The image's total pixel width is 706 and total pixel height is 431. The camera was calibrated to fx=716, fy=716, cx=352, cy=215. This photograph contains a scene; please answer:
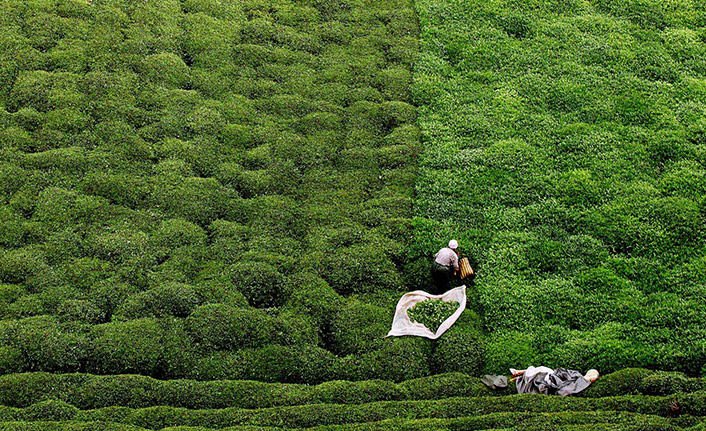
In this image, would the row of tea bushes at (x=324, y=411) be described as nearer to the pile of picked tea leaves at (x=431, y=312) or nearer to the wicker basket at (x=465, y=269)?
the pile of picked tea leaves at (x=431, y=312)

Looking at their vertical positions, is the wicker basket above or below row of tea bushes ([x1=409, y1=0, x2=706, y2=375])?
below

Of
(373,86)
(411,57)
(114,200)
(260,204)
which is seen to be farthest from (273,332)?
(411,57)

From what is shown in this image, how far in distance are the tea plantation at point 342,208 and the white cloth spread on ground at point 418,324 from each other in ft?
0.94

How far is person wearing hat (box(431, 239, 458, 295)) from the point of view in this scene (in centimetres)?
1297

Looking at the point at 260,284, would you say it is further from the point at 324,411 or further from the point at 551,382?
the point at 551,382

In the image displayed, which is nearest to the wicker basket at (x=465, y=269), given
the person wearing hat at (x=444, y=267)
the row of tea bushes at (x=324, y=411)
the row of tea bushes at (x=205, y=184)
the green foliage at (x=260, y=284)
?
the person wearing hat at (x=444, y=267)

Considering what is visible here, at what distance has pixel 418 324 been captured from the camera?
12.3 metres

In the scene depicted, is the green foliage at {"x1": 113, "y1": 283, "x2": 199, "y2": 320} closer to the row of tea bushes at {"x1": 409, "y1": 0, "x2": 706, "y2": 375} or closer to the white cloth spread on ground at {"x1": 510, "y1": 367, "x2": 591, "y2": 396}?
the row of tea bushes at {"x1": 409, "y1": 0, "x2": 706, "y2": 375}

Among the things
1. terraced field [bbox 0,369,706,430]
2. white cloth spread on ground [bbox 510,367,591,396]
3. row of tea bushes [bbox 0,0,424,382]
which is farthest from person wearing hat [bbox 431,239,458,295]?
white cloth spread on ground [bbox 510,367,591,396]

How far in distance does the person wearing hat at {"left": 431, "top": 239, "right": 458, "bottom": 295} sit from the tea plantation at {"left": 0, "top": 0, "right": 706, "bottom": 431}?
0.37 metres

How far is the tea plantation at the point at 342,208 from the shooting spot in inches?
438

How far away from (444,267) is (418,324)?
1267mm

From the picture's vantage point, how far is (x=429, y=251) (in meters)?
13.6

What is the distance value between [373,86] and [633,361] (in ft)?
29.6
